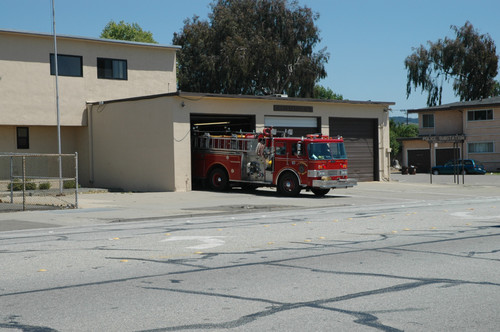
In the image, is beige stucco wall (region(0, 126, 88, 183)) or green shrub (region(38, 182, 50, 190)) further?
beige stucco wall (region(0, 126, 88, 183))

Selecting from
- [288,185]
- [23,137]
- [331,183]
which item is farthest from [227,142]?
[23,137]

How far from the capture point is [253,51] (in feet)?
189

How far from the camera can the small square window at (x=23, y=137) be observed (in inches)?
1307

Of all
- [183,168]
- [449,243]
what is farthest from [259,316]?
[183,168]

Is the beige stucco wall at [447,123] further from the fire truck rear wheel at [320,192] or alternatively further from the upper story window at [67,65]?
the upper story window at [67,65]

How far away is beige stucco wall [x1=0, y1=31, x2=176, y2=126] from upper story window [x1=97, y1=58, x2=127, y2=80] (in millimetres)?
222

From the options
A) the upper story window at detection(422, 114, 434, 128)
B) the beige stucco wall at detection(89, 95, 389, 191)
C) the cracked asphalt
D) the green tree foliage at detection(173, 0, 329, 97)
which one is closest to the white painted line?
the cracked asphalt

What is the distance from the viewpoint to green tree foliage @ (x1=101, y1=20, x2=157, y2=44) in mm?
72875

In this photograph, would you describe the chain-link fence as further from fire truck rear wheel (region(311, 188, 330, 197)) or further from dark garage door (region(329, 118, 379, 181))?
dark garage door (region(329, 118, 379, 181))

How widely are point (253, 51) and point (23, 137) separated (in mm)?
28320

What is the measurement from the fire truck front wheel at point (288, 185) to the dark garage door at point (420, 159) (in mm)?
38826

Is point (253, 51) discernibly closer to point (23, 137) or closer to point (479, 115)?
point (479, 115)

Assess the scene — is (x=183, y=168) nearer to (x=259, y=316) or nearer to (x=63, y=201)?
(x=63, y=201)

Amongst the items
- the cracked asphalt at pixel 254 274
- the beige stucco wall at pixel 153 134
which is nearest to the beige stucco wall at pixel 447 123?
the beige stucco wall at pixel 153 134
